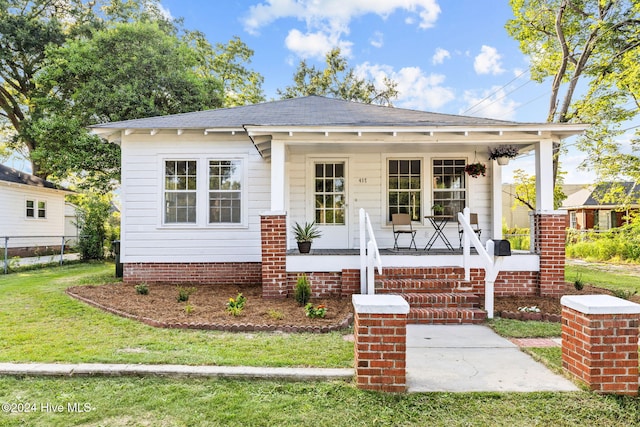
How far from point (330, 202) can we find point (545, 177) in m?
4.26

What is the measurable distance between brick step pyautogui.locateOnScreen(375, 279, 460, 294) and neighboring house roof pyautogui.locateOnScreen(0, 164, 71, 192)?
1683cm

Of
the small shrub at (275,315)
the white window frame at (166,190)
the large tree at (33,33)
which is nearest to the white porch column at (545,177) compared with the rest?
the small shrub at (275,315)

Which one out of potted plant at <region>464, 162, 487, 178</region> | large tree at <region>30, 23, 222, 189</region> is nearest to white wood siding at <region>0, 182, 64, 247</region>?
large tree at <region>30, 23, 222, 189</region>

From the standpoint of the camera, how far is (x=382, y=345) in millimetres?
3010

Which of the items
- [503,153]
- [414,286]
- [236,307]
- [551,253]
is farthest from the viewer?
[503,153]

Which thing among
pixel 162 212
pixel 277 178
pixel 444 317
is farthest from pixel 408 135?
pixel 162 212

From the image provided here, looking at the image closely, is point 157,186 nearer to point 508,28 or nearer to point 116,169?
point 116,169

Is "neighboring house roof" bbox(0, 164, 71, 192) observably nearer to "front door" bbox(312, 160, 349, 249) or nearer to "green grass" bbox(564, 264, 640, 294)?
"front door" bbox(312, 160, 349, 249)

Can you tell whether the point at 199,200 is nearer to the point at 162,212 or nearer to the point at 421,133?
the point at 162,212

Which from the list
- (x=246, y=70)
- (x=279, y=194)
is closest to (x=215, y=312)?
(x=279, y=194)

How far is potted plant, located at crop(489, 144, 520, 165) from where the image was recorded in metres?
7.75

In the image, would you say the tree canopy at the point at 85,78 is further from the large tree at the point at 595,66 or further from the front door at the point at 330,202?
the large tree at the point at 595,66

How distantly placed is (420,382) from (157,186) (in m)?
7.04

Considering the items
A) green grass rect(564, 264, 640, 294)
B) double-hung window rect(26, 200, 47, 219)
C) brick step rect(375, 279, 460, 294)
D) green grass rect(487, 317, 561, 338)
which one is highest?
double-hung window rect(26, 200, 47, 219)
